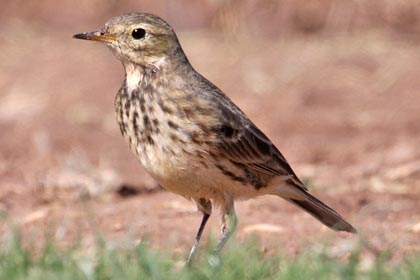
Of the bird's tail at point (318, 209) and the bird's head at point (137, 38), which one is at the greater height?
the bird's head at point (137, 38)

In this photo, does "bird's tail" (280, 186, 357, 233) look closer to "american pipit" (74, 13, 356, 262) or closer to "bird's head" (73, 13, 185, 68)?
"american pipit" (74, 13, 356, 262)

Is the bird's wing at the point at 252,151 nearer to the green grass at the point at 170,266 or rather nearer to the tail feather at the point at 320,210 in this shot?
the tail feather at the point at 320,210

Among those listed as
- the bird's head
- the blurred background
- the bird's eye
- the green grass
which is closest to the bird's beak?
the bird's head

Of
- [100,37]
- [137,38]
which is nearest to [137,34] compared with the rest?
[137,38]

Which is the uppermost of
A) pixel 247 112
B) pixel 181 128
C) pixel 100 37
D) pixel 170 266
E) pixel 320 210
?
pixel 100 37

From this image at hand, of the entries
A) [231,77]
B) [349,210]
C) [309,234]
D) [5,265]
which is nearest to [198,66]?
[231,77]

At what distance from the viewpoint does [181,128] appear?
Answer: 5.65 m

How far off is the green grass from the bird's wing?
35.3 inches

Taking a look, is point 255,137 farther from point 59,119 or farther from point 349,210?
point 59,119

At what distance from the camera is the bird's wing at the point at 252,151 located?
5914mm

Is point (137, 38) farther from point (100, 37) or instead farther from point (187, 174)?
point (187, 174)

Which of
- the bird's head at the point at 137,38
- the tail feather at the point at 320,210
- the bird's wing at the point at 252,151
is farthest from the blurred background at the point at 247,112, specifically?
the bird's head at the point at 137,38

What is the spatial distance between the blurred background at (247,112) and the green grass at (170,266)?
1.51 ft

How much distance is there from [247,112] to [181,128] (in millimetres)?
4702
